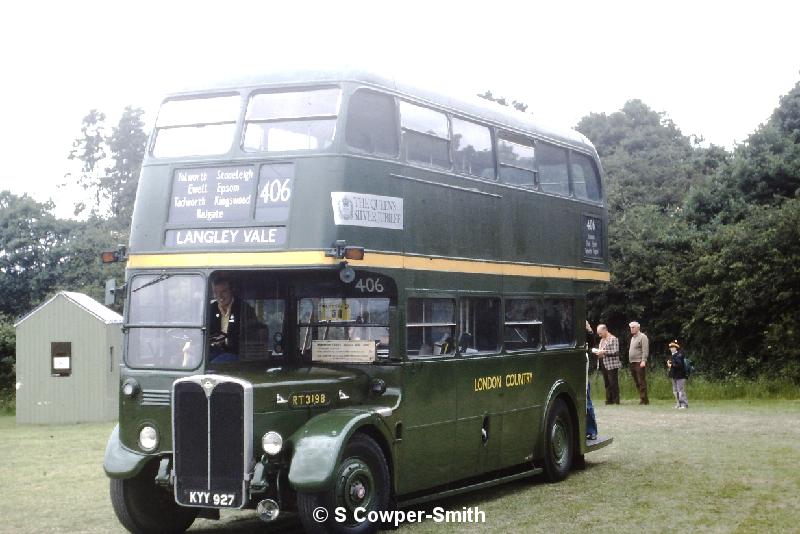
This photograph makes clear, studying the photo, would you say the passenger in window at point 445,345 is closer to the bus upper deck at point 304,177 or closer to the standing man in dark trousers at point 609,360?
the bus upper deck at point 304,177

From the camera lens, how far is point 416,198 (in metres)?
12.2

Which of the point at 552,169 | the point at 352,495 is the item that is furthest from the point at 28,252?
the point at 352,495

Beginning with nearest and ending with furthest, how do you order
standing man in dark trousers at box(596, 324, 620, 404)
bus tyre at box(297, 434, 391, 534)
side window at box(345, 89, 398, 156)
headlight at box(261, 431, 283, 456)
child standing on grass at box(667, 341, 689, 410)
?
bus tyre at box(297, 434, 391, 534) → headlight at box(261, 431, 283, 456) → side window at box(345, 89, 398, 156) → child standing on grass at box(667, 341, 689, 410) → standing man in dark trousers at box(596, 324, 620, 404)

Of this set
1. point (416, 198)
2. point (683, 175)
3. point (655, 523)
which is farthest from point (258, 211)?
point (683, 175)

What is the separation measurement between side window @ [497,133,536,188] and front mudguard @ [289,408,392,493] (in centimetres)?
439

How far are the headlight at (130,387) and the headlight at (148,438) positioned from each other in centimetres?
32

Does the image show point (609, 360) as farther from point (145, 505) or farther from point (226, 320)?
point (145, 505)

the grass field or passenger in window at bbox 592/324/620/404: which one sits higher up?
passenger in window at bbox 592/324/620/404

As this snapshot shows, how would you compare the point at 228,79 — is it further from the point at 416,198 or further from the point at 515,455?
the point at 515,455

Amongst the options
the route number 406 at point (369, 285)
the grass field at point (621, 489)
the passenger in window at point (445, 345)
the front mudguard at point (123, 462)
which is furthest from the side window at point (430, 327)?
the front mudguard at point (123, 462)

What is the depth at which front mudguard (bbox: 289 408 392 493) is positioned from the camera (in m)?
10.1

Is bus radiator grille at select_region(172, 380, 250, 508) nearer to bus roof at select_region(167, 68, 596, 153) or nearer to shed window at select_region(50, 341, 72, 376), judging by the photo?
bus roof at select_region(167, 68, 596, 153)

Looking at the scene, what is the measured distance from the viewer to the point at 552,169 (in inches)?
611

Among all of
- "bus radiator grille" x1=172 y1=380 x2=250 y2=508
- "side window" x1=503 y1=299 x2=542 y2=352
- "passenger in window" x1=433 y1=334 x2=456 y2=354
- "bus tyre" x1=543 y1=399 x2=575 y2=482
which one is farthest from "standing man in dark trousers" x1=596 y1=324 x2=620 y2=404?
"bus radiator grille" x1=172 y1=380 x2=250 y2=508
